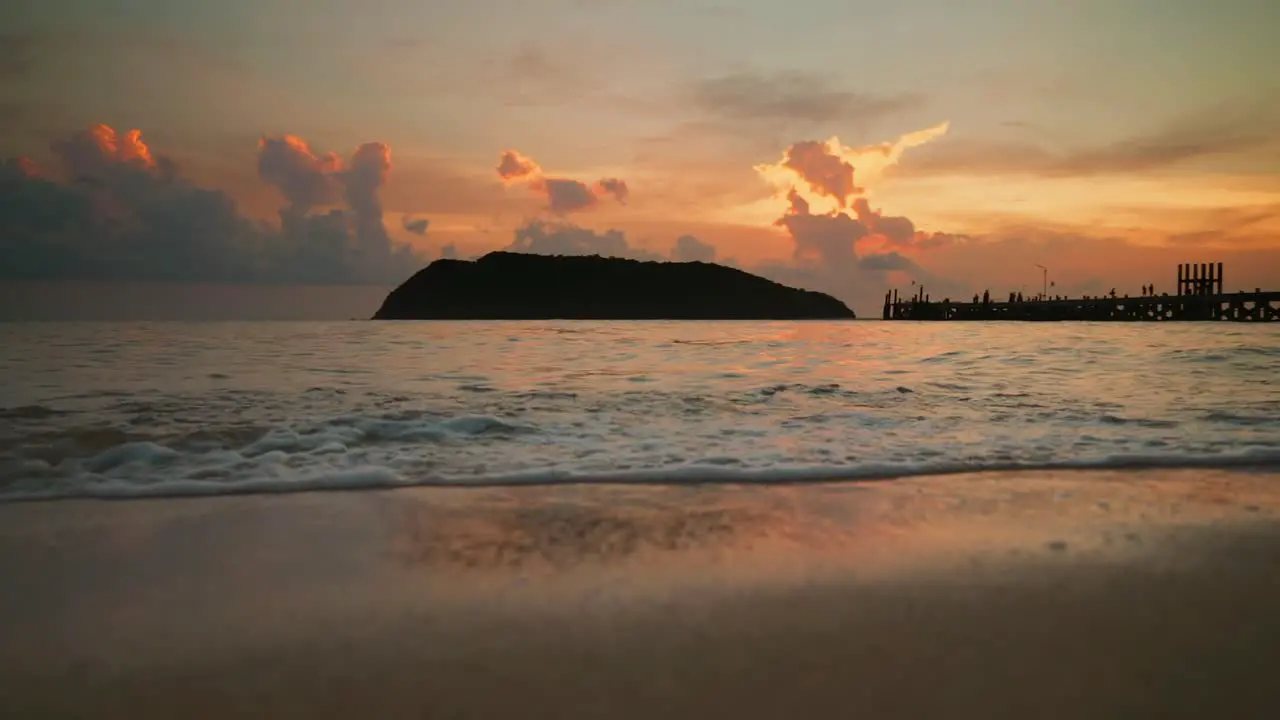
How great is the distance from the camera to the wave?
534cm

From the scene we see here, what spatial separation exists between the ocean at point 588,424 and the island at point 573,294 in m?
162

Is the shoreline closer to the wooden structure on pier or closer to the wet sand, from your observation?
the wet sand

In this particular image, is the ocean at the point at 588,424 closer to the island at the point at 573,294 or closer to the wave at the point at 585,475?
the wave at the point at 585,475

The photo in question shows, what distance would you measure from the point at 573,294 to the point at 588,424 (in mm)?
176609

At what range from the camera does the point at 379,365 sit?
16359 mm

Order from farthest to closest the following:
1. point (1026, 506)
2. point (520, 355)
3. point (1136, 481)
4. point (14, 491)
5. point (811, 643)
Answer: point (520, 355) < point (1136, 481) < point (14, 491) < point (1026, 506) < point (811, 643)

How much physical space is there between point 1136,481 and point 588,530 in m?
4.21

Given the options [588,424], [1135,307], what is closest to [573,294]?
[1135,307]

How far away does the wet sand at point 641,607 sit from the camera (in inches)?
94.3

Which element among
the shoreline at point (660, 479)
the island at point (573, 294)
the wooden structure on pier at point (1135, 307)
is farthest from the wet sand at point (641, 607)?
the island at point (573, 294)

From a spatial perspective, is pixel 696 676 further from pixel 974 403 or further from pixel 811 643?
pixel 974 403

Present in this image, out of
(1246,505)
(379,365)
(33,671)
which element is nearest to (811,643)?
(33,671)

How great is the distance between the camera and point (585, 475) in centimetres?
578

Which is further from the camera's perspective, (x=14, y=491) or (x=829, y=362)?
(x=829, y=362)
